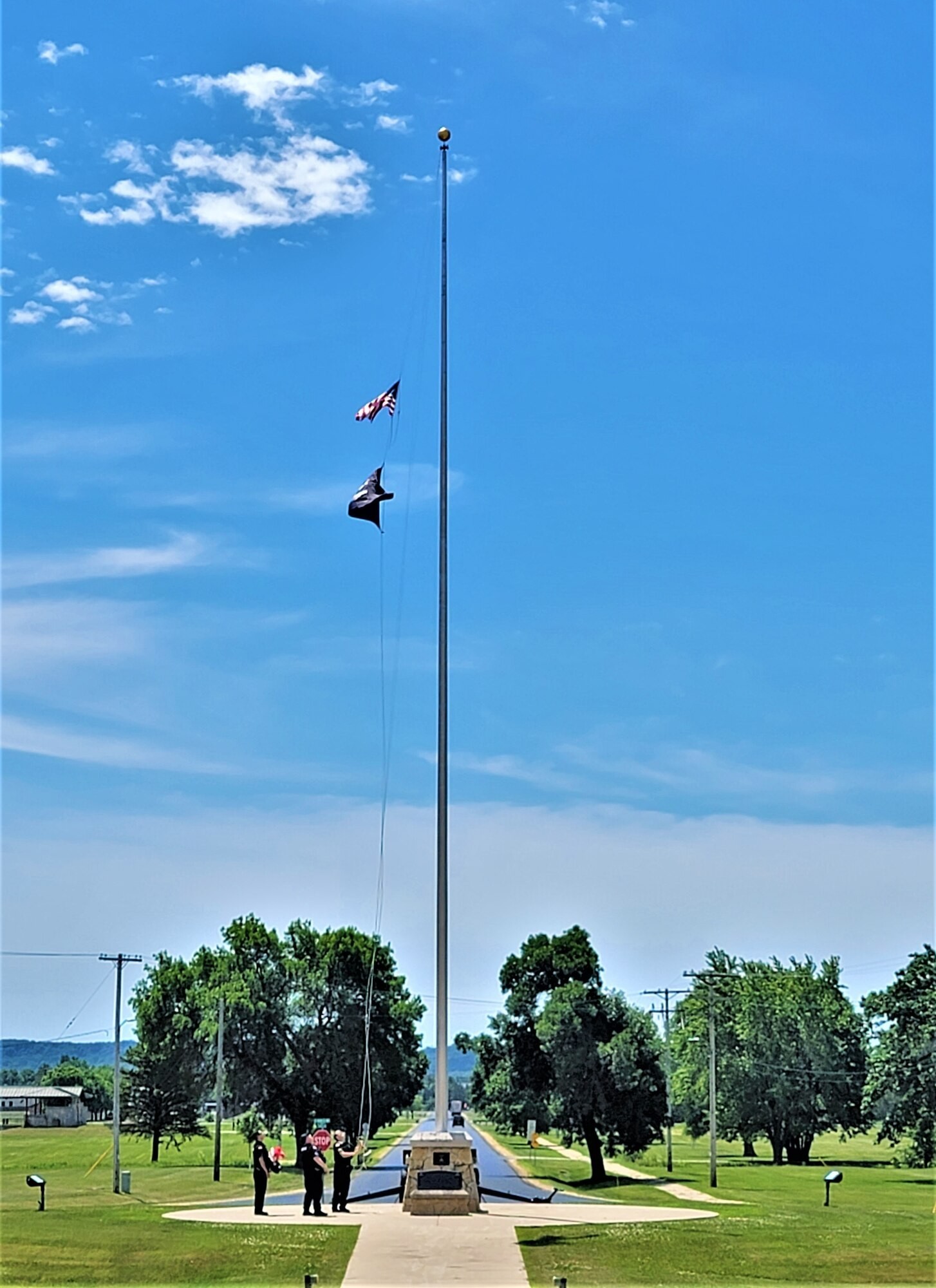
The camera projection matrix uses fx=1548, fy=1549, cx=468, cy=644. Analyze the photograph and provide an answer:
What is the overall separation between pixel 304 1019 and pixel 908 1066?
28502 mm

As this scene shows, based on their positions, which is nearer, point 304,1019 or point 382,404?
point 382,404

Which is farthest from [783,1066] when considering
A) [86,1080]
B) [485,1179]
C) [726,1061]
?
[86,1080]

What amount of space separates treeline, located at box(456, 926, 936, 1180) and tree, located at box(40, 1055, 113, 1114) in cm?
5175

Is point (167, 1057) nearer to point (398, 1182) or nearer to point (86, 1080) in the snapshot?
point (398, 1182)

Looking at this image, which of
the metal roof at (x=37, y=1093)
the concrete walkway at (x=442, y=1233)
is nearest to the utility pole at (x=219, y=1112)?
the concrete walkway at (x=442, y=1233)

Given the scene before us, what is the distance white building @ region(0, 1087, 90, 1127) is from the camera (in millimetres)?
120812

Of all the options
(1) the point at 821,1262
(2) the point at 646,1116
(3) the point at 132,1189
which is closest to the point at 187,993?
(3) the point at 132,1189

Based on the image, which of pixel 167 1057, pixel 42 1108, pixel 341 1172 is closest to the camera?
pixel 341 1172

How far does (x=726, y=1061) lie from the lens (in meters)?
88.8

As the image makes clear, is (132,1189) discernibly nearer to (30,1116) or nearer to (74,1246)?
(74,1246)

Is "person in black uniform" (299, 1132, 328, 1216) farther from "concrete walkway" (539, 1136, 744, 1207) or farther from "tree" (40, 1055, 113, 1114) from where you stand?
"tree" (40, 1055, 113, 1114)

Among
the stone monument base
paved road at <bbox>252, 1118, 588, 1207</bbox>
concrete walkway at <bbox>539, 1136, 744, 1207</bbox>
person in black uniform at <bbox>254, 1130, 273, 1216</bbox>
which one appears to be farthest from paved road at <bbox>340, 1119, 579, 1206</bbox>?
person in black uniform at <bbox>254, 1130, 273, 1216</bbox>

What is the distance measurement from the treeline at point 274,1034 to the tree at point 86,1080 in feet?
159

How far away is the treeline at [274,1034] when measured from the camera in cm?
7075
